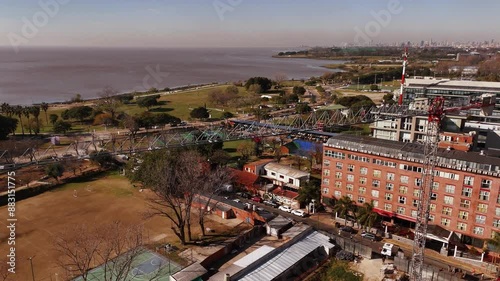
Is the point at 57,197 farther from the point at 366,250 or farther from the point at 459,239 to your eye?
the point at 459,239

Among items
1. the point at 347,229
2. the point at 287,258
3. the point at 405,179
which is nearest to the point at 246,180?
the point at 347,229

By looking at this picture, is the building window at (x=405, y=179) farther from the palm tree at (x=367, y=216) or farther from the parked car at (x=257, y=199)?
the parked car at (x=257, y=199)

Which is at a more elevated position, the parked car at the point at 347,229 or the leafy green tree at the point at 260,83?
the leafy green tree at the point at 260,83

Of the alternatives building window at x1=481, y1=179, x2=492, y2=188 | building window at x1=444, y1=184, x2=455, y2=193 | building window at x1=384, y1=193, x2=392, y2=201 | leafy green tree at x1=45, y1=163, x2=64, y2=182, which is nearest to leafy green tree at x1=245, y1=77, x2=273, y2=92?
leafy green tree at x1=45, y1=163, x2=64, y2=182

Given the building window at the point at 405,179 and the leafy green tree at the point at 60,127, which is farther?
the leafy green tree at the point at 60,127

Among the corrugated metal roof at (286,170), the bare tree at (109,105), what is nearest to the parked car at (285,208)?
the corrugated metal roof at (286,170)

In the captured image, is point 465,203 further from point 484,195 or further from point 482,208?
point 484,195
